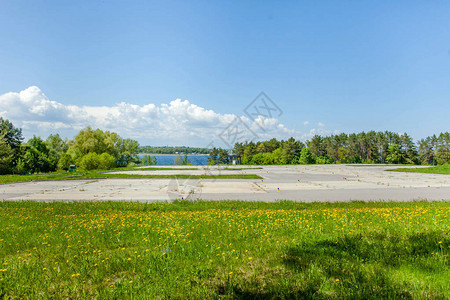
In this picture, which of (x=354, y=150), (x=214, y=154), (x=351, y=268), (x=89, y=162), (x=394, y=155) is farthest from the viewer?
(x=354, y=150)

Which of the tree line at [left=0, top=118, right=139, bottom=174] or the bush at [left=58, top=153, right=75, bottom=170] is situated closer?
the tree line at [left=0, top=118, right=139, bottom=174]

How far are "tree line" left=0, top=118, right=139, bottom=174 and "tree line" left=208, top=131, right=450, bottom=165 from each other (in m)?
31.9

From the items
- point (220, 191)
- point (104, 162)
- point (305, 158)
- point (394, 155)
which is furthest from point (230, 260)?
point (394, 155)

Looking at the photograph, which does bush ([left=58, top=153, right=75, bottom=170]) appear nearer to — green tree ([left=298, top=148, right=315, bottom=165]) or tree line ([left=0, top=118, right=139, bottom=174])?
tree line ([left=0, top=118, right=139, bottom=174])

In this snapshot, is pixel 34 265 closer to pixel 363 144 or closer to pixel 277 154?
pixel 277 154

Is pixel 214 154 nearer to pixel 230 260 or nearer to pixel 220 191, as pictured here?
pixel 220 191

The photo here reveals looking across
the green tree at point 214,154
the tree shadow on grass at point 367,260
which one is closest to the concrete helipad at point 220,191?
the tree shadow on grass at point 367,260

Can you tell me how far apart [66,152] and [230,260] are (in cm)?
7174

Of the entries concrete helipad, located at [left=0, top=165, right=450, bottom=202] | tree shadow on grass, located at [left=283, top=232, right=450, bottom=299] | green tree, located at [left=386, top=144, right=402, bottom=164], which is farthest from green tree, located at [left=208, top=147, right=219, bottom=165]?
green tree, located at [left=386, top=144, right=402, bottom=164]

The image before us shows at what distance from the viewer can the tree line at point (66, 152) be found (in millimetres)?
49397

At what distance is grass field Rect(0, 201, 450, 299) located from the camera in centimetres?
343

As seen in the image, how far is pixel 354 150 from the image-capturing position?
103m

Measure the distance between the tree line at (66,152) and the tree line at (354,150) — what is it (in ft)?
105

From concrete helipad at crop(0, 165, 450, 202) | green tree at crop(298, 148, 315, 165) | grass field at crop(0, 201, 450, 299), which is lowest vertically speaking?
concrete helipad at crop(0, 165, 450, 202)
